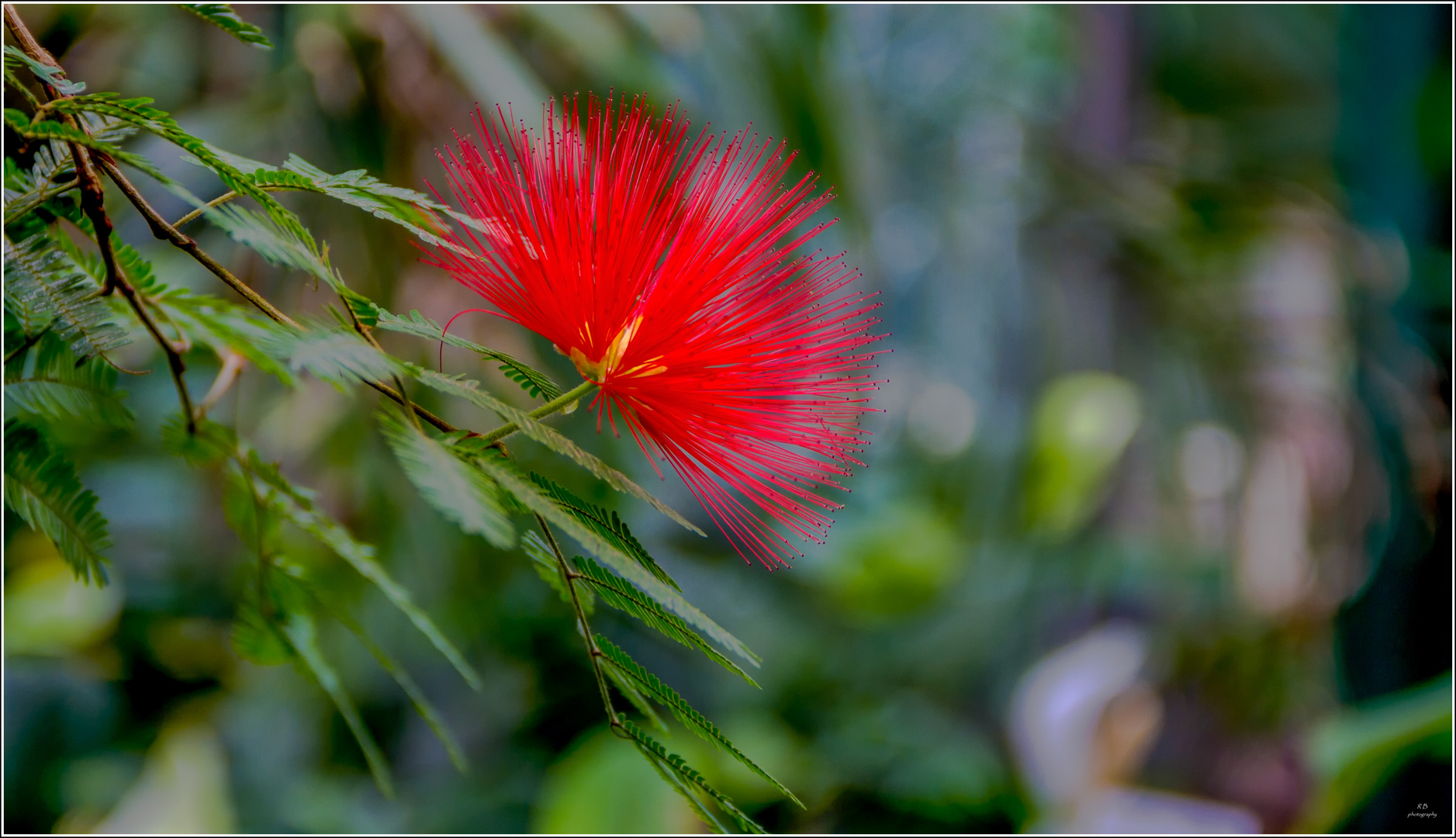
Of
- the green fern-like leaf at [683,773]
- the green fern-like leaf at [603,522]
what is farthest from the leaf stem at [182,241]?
the green fern-like leaf at [683,773]

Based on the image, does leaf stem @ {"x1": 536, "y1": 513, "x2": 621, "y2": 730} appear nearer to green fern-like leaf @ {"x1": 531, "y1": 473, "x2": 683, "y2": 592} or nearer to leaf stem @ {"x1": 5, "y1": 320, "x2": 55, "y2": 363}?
green fern-like leaf @ {"x1": 531, "y1": 473, "x2": 683, "y2": 592}

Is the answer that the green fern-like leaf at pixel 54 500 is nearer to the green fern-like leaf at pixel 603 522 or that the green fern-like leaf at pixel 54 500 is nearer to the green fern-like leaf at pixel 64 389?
the green fern-like leaf at pixel 64 389

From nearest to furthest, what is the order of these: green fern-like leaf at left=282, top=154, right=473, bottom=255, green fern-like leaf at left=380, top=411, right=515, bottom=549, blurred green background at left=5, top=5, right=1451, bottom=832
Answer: green fern-like leaf at left=380, top=411, right=515, bottom=549 < green fern-like leaf at left=282, top=154, right=473, bottom=255 < blurred green background at left=5, top=5, right=1451, bottom=832

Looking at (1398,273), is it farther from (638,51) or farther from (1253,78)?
(1253,78)

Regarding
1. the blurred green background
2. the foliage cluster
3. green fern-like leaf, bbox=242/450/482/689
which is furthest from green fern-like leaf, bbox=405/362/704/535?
the blurred green background

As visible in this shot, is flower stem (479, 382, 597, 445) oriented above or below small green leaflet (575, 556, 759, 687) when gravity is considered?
above

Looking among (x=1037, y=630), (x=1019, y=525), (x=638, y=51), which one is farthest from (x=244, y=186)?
(x=1037, y=630)

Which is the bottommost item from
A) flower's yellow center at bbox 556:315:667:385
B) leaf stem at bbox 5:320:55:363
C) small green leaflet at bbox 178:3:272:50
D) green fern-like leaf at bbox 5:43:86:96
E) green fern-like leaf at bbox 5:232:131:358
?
flower's yellow center at bbox 556:315:667:385
